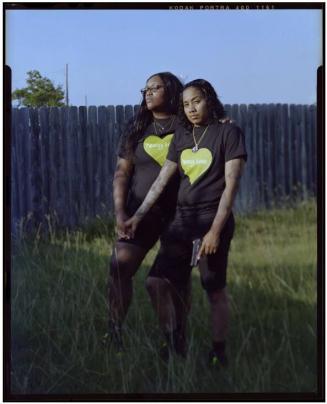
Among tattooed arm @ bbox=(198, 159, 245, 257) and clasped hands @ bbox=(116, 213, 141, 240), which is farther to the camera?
clasped hands @ bbox=(116, 213, 141, 240)

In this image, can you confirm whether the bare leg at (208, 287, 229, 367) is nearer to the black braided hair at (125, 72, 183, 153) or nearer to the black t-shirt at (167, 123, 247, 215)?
the black t-shirt at (167, 123, 247, 215)

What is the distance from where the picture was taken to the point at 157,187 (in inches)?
279

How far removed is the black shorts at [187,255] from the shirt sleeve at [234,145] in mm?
388

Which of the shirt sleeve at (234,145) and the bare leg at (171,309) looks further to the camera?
the bare leg at (171,309)

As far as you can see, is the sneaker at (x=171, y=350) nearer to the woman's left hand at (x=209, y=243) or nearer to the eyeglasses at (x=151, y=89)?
the woman's left hand at (x=209, y=243)

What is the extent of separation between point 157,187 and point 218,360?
1.16 meters

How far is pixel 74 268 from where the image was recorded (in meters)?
7.29

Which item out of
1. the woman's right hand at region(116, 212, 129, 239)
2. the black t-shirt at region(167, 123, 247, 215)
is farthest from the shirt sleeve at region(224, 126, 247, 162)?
the woman's right hand at region(116, 212, 129, 239)

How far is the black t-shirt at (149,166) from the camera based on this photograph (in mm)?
7086

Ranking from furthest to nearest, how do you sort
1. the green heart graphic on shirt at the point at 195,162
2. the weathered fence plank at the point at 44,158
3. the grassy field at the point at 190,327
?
the weathered fence plank at the point at 44,158 → the grassy field at the point at 190,327 → the green heart graphic on shirt at the point at 195,162

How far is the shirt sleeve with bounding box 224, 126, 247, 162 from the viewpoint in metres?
7.00

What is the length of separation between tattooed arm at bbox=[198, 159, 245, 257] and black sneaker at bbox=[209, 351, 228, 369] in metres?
0.65

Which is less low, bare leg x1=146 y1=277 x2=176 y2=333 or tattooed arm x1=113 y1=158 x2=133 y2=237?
tattooed arm x1=113 y1=158 x2=133 y2=237

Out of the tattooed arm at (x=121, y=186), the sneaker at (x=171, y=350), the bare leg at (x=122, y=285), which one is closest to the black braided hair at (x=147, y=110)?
the tattooed arm at (x=121, y=186)
